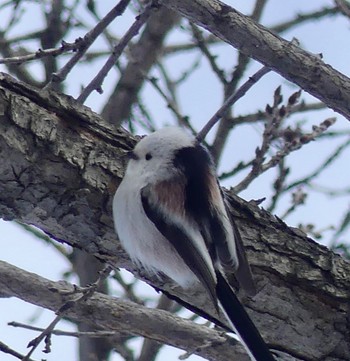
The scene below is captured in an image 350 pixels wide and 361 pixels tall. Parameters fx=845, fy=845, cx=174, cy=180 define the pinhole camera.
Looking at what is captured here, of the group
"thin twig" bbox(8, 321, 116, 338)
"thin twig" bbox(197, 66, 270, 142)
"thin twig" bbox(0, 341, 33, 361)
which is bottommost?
"thin twig" bbox(0, 341, 33, 361)

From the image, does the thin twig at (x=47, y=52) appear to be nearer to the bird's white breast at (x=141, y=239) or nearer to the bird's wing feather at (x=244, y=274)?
the bird's white breast at (x=141, y=239)

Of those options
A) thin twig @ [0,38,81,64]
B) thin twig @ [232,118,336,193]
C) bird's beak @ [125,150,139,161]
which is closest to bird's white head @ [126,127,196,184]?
bird's beak @ [125,150,139,161]

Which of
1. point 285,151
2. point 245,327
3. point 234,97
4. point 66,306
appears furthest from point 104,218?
point 285,151

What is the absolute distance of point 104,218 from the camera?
236cm

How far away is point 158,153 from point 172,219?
25 cm

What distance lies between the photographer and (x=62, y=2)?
4180mm

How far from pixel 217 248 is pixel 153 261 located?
0.20m

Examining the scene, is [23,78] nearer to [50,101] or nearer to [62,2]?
[62,2]

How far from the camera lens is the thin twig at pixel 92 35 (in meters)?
2.54

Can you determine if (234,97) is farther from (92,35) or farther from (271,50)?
(92,35)

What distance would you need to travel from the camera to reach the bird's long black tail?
235 centimetres

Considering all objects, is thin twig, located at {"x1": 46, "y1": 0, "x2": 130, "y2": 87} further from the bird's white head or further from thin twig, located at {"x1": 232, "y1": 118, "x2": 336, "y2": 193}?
thin twig, located at {"x1": 232, "y1": 118, "x2": 336, "y2": 193}

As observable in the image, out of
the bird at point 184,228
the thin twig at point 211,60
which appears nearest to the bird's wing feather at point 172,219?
the bird at point 184,228

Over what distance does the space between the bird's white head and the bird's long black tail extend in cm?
44
